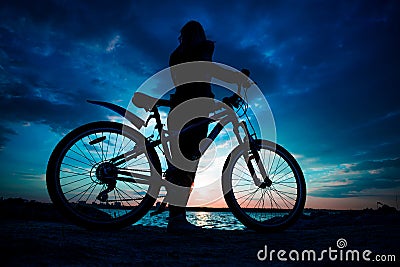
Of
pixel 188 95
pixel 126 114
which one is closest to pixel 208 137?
pixel 188 95

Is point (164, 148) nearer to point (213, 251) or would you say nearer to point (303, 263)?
point (213, 251)

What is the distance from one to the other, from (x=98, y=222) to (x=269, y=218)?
2703 millimetres

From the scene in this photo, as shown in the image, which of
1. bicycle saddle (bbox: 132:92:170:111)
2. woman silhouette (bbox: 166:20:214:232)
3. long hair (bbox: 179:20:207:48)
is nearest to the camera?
bicycle saddle (bbox: 132:92:170:111)

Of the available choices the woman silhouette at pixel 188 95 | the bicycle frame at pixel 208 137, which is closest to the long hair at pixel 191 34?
the woman silhouette at pixel 188 95

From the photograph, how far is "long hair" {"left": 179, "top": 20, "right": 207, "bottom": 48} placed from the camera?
4.06 m

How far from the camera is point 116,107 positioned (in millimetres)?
3602

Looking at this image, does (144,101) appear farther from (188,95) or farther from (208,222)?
(208,222)

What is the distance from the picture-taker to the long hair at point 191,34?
4.06 meters

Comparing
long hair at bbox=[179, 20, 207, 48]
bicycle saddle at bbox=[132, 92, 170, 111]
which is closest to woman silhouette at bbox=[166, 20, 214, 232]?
long hair at bbox=[179, 20, 207, 48]

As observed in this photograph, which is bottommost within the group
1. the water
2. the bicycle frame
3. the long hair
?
the water

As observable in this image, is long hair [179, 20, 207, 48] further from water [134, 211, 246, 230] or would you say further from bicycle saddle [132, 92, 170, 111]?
water [134, 211, 246, 230]

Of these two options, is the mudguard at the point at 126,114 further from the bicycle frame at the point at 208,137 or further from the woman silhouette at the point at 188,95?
the woman silhouette at the point at 188,95

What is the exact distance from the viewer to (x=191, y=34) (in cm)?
409

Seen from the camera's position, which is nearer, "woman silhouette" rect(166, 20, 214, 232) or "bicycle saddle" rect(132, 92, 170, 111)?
"bicycle saddle" rect(132, 92, 170, 111)
